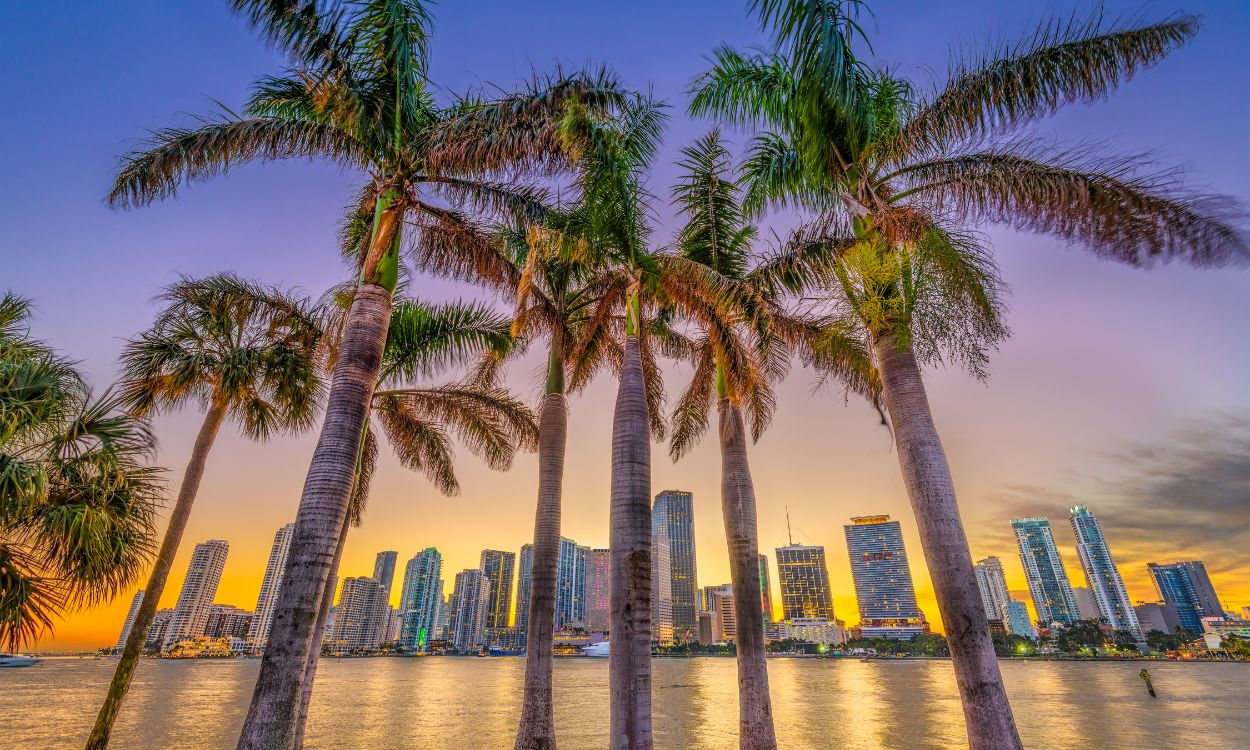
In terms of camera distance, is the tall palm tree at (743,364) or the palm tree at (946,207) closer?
the palm tree at (946,207)

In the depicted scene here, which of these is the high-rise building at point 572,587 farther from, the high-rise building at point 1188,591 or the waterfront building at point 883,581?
the high-rise building at point 1188,591

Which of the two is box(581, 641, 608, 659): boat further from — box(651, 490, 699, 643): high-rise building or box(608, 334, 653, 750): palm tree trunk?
box(608, 334, 653, 750): palm tree trunk

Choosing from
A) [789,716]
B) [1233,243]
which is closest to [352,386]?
[1233,243]

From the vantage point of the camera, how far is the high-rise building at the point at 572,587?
149 m

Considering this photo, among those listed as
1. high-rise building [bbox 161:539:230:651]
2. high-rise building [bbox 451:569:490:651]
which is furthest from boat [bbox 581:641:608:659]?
high-rise building [bbox 161:539:230:651]

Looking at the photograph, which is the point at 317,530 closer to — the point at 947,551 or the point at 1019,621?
the point at 947,551

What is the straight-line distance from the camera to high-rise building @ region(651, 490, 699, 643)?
174 meters

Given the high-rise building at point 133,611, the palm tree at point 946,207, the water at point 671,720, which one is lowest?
the water at point 671,720

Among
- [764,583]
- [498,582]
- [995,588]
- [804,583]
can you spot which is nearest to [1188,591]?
[995,588]

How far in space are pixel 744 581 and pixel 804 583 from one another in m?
203

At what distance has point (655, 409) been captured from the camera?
13.2 metres

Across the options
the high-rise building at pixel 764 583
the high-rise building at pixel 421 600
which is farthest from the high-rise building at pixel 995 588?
the high-rise building at pixel 421 600

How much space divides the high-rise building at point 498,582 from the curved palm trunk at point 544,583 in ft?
531

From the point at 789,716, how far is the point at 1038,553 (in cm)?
21883
